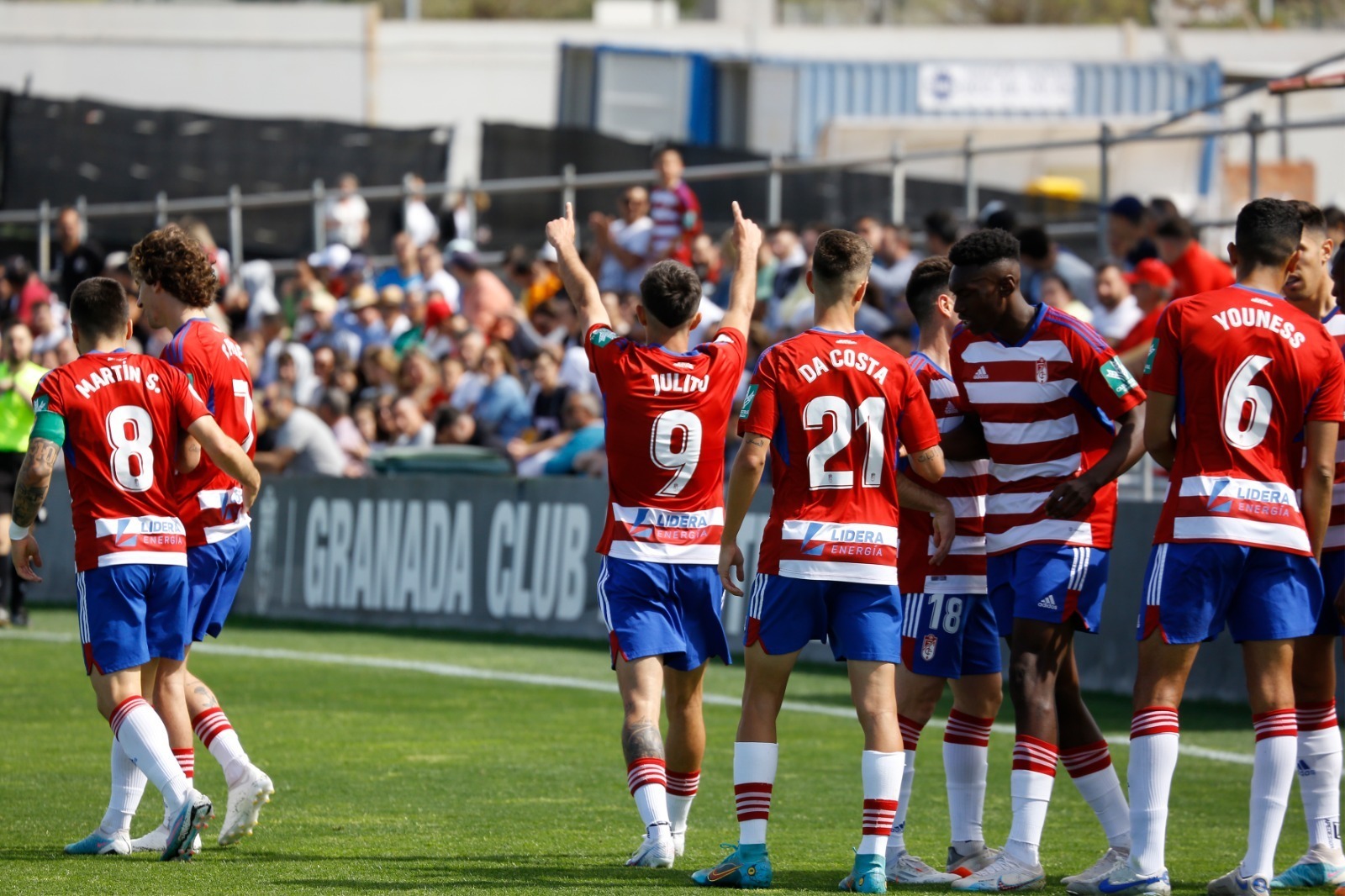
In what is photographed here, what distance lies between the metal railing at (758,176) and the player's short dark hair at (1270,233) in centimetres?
821

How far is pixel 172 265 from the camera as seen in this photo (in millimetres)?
7582

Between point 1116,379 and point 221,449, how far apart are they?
11.1ft

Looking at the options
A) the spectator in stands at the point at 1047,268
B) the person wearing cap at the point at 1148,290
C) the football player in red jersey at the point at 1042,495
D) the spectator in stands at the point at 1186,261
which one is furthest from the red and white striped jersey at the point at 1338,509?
the spectator in stands at the point at 1186,261

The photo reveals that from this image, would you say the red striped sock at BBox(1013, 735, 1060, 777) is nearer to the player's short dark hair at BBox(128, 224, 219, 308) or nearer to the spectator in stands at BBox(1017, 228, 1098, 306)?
the player's short dark hair at BBox(128, 224, 219, 308)

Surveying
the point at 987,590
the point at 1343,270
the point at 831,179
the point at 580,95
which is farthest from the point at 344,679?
the point at 580,95

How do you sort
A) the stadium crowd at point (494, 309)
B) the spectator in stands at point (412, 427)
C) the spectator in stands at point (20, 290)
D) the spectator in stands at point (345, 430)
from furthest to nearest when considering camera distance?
1. the spectator in stands at point (20, 290)
2. the spectator in stands at point (345, 430)
3. the spectator in stands at point (412, 427)
4. the stadium crowd at point (494, 309)

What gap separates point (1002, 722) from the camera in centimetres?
1143

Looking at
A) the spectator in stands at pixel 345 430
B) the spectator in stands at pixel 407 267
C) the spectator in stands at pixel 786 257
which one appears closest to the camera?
the spectator in stands at pixel 786 257

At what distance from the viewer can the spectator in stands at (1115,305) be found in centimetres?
1395

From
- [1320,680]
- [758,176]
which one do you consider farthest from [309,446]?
[1320,680]

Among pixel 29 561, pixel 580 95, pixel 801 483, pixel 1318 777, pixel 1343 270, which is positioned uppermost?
pixel 580 95

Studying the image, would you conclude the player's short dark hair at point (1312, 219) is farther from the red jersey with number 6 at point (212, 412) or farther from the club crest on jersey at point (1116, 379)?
the red jersey with number 6 at point (212, 412)

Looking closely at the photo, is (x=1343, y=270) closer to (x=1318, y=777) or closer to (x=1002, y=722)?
→ (x=1318, y=777)

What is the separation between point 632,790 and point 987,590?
1548 millimetres
